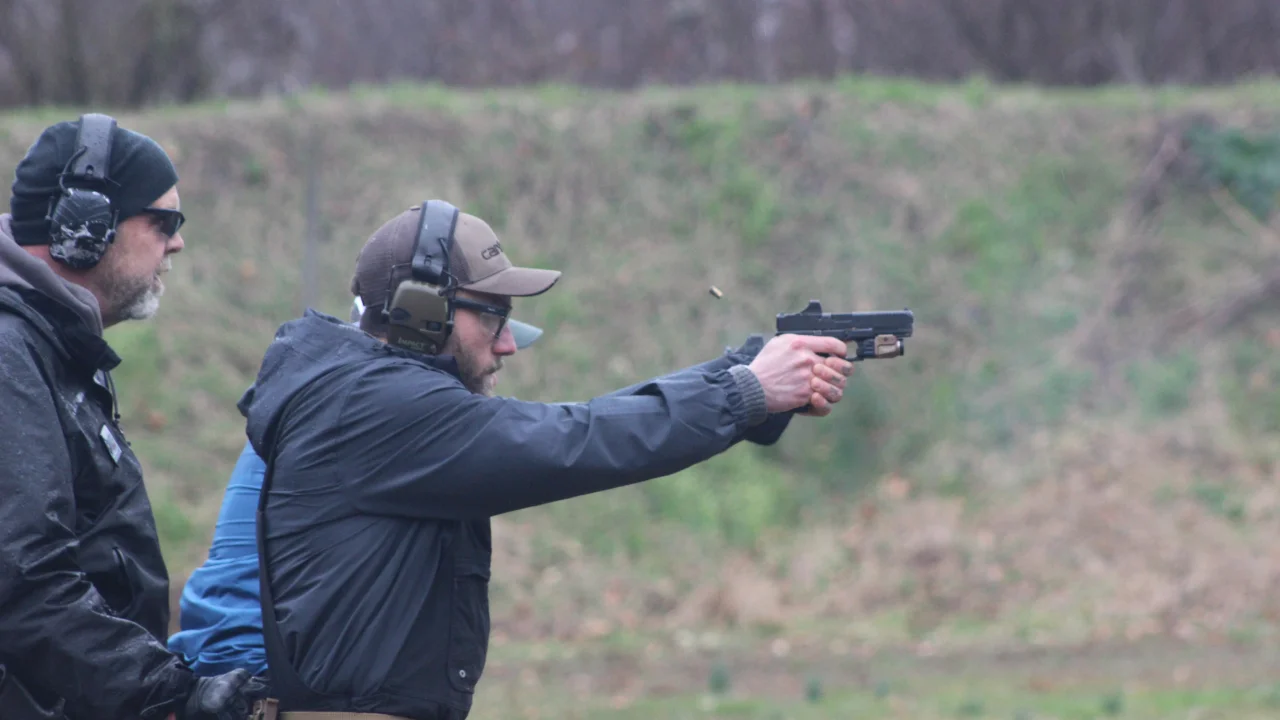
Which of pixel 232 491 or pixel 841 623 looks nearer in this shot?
pixel 232 491

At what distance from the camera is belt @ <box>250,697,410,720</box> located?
10.2 feet

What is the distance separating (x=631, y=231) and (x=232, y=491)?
10457mm

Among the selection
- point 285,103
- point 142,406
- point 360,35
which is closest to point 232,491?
point 142,406

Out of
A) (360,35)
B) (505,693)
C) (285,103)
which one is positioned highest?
(360,35)

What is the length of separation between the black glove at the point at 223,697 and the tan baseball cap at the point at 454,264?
98cm

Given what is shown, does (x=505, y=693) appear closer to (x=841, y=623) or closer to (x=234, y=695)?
(x=841, y=623)

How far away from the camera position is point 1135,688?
27.0ft

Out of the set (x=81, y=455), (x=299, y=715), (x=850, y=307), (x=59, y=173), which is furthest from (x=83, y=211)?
(x=850, y=307)

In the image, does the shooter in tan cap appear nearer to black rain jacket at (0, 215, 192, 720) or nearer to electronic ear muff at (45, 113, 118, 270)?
black rain jacket at (0, 215, 192, 720)

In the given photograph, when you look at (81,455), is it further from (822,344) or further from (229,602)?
(822,344)

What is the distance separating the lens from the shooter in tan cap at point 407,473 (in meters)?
3.13

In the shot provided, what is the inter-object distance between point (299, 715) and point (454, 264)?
3.78 ft

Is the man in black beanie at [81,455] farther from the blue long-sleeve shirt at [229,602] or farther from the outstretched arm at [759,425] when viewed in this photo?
the outstretched arm at [759,425]

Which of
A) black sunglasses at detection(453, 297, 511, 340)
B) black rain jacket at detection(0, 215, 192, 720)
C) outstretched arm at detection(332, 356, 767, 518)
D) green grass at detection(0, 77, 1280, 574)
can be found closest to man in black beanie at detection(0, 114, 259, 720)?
black rain jacket at detection(0, 215, 192, 720)
